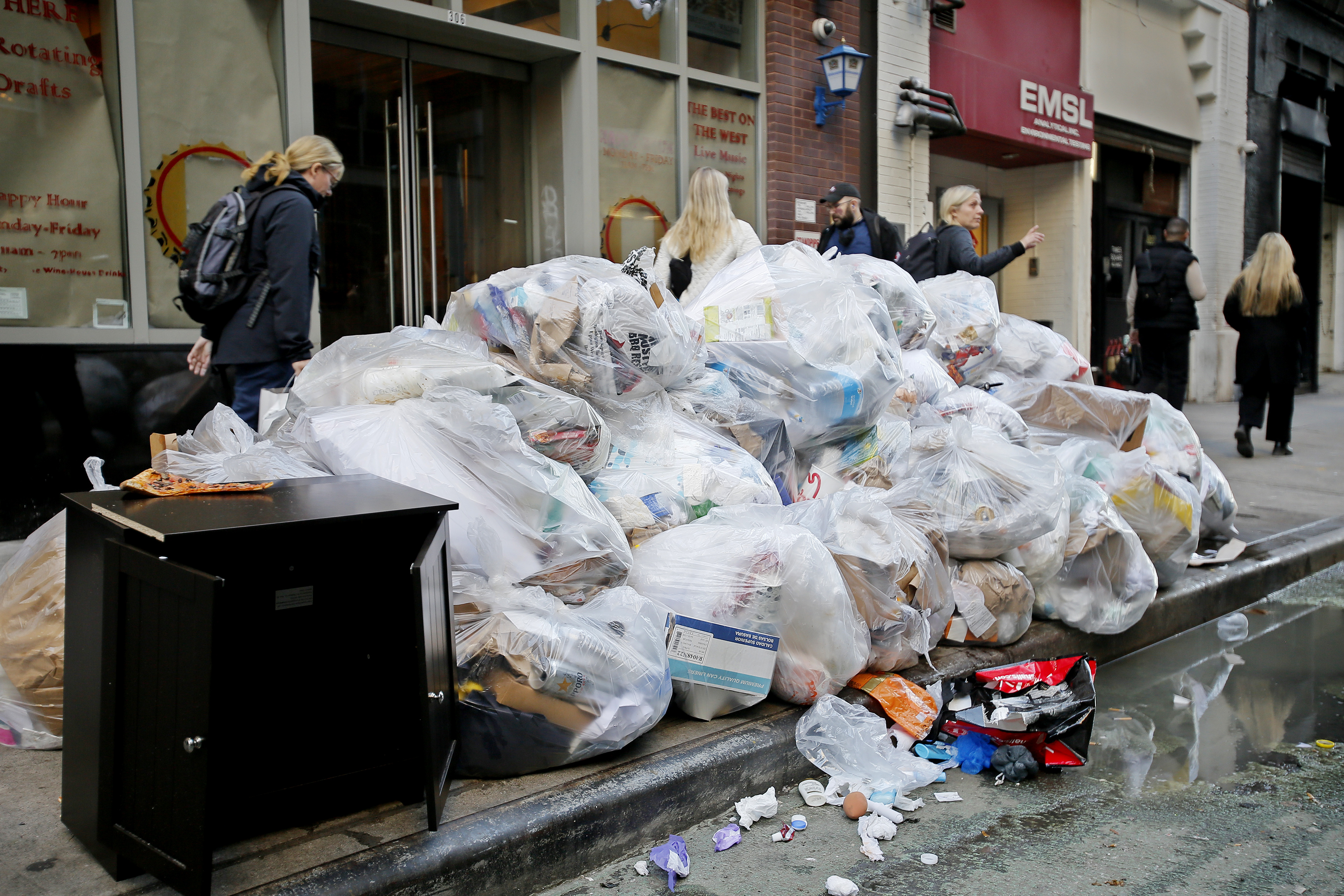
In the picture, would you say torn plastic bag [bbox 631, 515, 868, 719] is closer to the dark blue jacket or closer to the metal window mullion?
the dark blue jacket

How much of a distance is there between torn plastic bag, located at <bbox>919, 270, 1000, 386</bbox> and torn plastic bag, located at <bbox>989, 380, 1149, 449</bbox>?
30 centimetres

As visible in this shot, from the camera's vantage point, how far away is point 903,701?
9.88 ft

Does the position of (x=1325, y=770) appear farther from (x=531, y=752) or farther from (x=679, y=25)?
→ (x=679, y=25)

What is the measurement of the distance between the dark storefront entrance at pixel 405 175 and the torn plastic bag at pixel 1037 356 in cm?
328

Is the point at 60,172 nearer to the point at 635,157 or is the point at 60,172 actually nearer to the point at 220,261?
the point at 220,261

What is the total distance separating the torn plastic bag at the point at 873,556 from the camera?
3.04 metres

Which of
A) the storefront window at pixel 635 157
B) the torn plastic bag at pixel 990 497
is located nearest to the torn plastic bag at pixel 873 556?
the torn plastic bag at pixel 990 497

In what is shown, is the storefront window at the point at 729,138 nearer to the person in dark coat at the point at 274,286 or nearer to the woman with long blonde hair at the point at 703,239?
the woman with long blonde hair at the point at 703,239

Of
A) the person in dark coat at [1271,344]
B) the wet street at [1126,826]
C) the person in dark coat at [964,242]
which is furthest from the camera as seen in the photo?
the person in dark coat at [1271,344]

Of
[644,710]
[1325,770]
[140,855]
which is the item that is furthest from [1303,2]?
[140,855]

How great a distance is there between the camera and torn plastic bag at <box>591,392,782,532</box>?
3135 millimetres

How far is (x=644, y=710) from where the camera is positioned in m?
2.50

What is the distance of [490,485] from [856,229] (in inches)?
159

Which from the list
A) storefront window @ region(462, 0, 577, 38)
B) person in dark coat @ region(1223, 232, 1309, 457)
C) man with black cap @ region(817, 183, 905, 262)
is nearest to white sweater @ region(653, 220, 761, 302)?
man with black cap @ region(817, 183, 905, 262)
